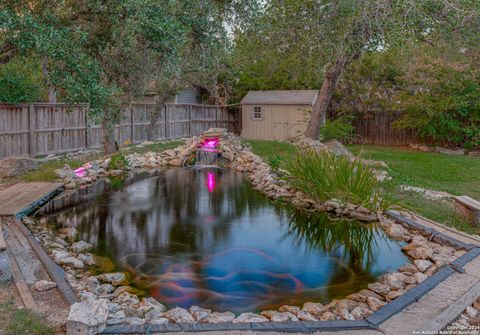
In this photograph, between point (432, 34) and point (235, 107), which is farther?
point (235, 107)

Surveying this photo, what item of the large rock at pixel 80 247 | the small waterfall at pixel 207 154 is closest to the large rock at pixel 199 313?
the large rock at pixel 80 247

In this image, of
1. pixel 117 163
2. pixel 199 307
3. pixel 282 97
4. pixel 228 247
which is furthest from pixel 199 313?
pixel 282 97

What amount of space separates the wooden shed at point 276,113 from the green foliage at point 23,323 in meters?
15.1

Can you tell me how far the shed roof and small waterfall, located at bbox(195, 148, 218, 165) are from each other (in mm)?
5767

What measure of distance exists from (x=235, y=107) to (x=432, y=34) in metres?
11.3

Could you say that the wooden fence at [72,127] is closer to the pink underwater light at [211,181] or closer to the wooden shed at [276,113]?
the wooden shed at [276,113]

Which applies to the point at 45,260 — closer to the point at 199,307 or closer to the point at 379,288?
the point at 199,307

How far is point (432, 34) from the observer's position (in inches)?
412

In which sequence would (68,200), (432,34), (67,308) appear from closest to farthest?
(67,308), (68,200), (432,34)

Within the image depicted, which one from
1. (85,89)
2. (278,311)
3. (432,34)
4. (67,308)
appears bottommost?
(278,311)

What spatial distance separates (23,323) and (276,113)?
647 inches

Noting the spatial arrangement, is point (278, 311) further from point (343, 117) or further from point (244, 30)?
point (343, 117)

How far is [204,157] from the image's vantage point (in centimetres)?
1377

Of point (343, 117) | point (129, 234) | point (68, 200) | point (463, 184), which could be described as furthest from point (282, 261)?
point (343, 117)
